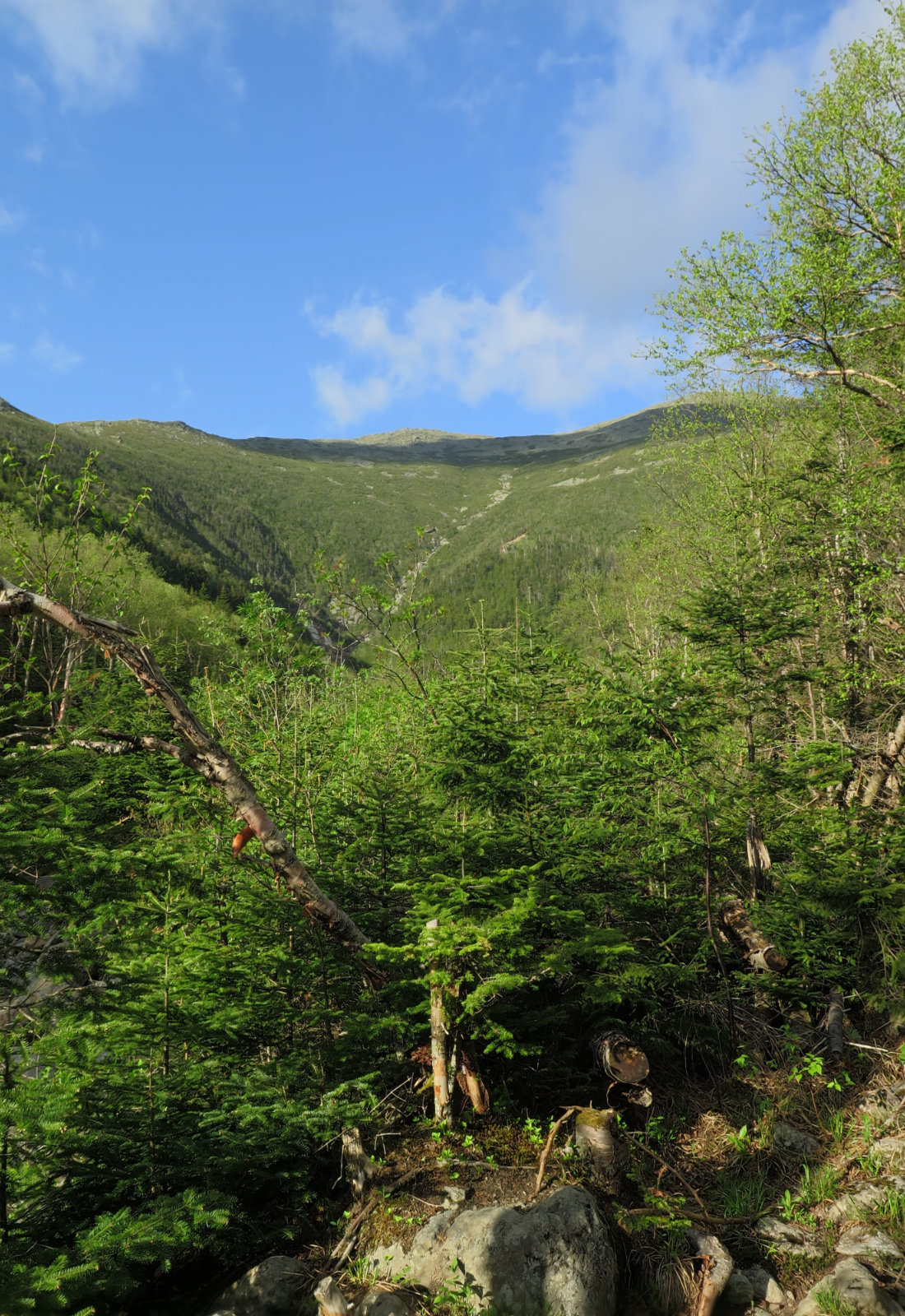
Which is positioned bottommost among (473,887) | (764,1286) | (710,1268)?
(764,1286)

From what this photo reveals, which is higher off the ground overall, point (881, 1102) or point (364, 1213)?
point (364, 1213)

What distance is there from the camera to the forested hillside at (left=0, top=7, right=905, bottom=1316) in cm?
414

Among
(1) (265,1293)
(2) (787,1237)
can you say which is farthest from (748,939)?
(1) (265,1293)

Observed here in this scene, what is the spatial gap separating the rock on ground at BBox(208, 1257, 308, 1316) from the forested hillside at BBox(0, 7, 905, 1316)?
0.58 feet

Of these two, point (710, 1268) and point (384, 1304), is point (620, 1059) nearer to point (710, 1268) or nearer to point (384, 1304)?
point (710, 1268)

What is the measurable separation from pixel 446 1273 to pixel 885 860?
5123mm

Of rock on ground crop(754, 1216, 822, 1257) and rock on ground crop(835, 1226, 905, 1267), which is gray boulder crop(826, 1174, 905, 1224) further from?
rock on ground crop(754, 1216, 822, 1257)

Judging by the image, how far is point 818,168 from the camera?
11516 millimetres

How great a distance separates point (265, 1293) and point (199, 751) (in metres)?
3.46

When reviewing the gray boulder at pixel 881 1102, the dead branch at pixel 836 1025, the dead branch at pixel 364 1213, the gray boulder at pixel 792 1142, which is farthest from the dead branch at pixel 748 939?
the dead branch at pixel 364 1213

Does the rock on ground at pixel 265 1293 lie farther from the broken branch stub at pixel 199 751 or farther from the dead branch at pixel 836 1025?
the dead branch at pixel 836 1025

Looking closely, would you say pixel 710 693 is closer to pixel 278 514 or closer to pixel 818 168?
pixel 818 168

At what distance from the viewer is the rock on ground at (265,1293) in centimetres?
404

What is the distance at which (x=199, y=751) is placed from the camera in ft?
17.0
